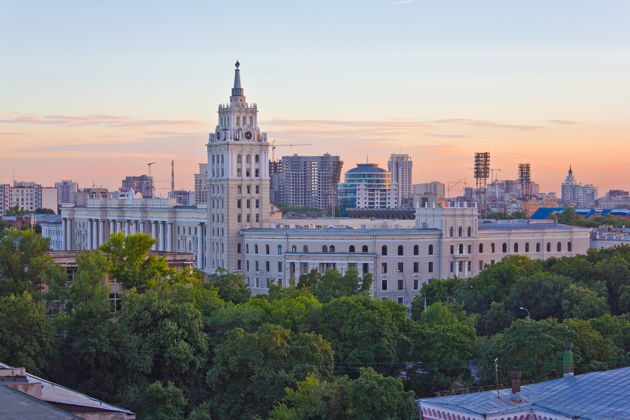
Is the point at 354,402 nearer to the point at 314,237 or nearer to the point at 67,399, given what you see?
the point at 67,399

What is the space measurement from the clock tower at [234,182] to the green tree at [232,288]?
43.7 m

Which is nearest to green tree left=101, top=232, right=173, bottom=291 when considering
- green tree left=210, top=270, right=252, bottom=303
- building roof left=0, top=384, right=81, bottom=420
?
green tree left=210, top=270, right=252, bottom=303

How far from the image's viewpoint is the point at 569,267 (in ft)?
332

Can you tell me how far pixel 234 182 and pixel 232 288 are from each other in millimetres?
50801

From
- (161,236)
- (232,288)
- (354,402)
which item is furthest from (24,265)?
(161,236)

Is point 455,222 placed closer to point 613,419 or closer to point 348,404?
point 348,404

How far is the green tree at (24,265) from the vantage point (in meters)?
74.9

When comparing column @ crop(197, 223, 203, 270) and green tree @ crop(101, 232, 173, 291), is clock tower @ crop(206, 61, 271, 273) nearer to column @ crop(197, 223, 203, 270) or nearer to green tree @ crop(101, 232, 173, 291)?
column @ crop(197, 223, 203, 270)

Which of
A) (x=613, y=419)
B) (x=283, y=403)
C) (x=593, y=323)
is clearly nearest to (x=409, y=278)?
(x=593, y=323)

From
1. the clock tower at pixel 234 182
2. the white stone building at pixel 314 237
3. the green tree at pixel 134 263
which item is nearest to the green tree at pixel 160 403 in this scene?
the green tree at pixel 134 263

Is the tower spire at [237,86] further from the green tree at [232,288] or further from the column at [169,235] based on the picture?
the green tree at [232,288]

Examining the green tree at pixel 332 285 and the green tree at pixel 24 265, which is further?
the green tree at pixel 332 285

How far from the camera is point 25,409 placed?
114 feet

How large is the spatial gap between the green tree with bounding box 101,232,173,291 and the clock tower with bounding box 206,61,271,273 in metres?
54.5
